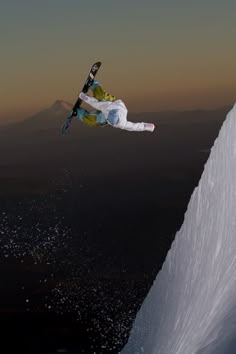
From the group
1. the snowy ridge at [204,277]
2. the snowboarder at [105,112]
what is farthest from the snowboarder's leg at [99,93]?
the snowy ridge at [204,277]

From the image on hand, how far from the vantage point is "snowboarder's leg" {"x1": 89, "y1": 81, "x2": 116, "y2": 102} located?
16.9 metres

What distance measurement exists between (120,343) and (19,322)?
48.5m

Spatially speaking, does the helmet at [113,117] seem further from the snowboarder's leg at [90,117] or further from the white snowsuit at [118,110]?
the snowboarder's leg at [90,117]

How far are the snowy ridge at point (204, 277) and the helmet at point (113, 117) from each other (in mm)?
4521

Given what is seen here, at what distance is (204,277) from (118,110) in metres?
7.35

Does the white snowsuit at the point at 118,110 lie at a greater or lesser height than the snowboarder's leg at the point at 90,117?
greater

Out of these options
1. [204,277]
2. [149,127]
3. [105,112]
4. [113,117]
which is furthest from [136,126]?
[204,277]

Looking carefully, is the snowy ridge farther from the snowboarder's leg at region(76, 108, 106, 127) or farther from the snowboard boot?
the snowboarder's leg at region(76, 108, 106, 127)

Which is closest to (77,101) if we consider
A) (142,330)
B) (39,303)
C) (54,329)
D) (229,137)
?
(229,137)

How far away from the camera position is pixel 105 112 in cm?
1644

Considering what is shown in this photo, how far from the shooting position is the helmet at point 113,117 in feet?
51.3

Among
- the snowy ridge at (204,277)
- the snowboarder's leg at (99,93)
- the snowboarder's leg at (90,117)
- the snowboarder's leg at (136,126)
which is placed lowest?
the snowy ridge at (204,277)

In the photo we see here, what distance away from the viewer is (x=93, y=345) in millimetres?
143875

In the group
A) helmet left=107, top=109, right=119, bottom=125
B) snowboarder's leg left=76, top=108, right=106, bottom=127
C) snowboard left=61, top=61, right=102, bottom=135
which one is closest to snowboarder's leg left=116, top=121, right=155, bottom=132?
helmet left=107, top=109, right=119, bottom=125
